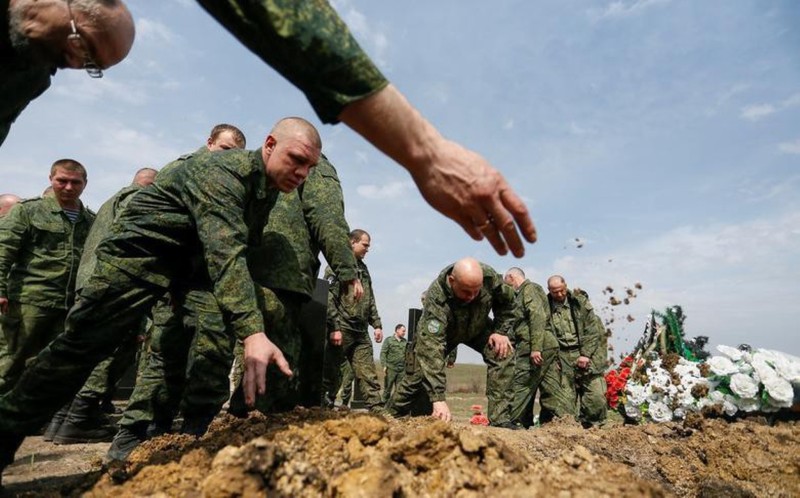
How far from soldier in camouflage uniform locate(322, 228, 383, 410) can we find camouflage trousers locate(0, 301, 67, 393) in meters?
3.24

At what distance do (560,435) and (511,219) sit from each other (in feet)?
12.2

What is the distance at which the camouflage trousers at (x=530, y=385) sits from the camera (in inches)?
302

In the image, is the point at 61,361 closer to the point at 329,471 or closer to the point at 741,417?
the point at 329,471

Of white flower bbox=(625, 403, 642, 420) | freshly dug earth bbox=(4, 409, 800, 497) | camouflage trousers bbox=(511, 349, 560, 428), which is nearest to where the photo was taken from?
freshly dug earth bbox=(4, 409, 800, 497)

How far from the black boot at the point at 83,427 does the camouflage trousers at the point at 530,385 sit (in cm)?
501

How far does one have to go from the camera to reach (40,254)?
16.6 feet

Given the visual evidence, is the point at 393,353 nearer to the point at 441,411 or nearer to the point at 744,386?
the point at 744,386

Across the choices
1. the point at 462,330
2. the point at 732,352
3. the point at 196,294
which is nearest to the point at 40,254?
the point at 196,294

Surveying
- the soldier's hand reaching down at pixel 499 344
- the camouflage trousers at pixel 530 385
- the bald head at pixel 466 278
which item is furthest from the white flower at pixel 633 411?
the bald head at pixel 466 278

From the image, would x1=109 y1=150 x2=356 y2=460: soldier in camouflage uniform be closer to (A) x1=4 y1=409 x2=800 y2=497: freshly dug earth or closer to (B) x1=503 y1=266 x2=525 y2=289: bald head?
(A) x1=4 y1=409 x2=800 y2=497: freshly dug earth

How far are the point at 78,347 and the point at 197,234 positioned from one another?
0.82 metres

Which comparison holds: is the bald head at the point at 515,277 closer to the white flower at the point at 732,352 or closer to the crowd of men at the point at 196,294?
the crowd of men at the point at 196,294

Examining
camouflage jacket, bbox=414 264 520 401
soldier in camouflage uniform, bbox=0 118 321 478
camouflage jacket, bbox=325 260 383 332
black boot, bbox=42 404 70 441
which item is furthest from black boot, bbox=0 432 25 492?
camouflage jacket, bbox=325 260 383 332

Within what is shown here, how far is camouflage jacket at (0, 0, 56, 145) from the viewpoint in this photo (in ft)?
6.04
